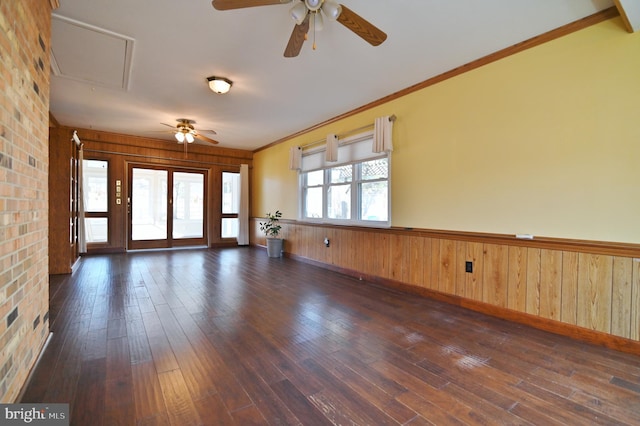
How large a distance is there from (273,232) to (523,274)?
487 centimetres

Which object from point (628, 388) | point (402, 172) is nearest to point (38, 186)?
point (402, 172)

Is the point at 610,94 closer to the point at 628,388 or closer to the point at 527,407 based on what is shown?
the point at 628,388

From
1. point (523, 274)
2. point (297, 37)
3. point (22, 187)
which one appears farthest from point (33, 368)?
point (523, 274)

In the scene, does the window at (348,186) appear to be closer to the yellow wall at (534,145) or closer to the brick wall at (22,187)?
the yellow wall at (534,145)

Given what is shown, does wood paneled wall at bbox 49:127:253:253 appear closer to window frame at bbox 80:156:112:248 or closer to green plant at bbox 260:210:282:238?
window frame at bbox 80:156:112:248

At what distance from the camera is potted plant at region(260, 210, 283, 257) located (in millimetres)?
6250

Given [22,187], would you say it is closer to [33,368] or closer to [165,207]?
[33,368]

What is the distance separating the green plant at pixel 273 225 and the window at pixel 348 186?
900 mm

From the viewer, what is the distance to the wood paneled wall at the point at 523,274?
2.24 meters

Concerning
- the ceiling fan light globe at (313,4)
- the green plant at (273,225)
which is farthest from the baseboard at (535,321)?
the green plant at (273,225)

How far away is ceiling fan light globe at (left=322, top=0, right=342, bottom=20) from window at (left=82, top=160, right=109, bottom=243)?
6515mm

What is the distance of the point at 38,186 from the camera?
1.93 m
